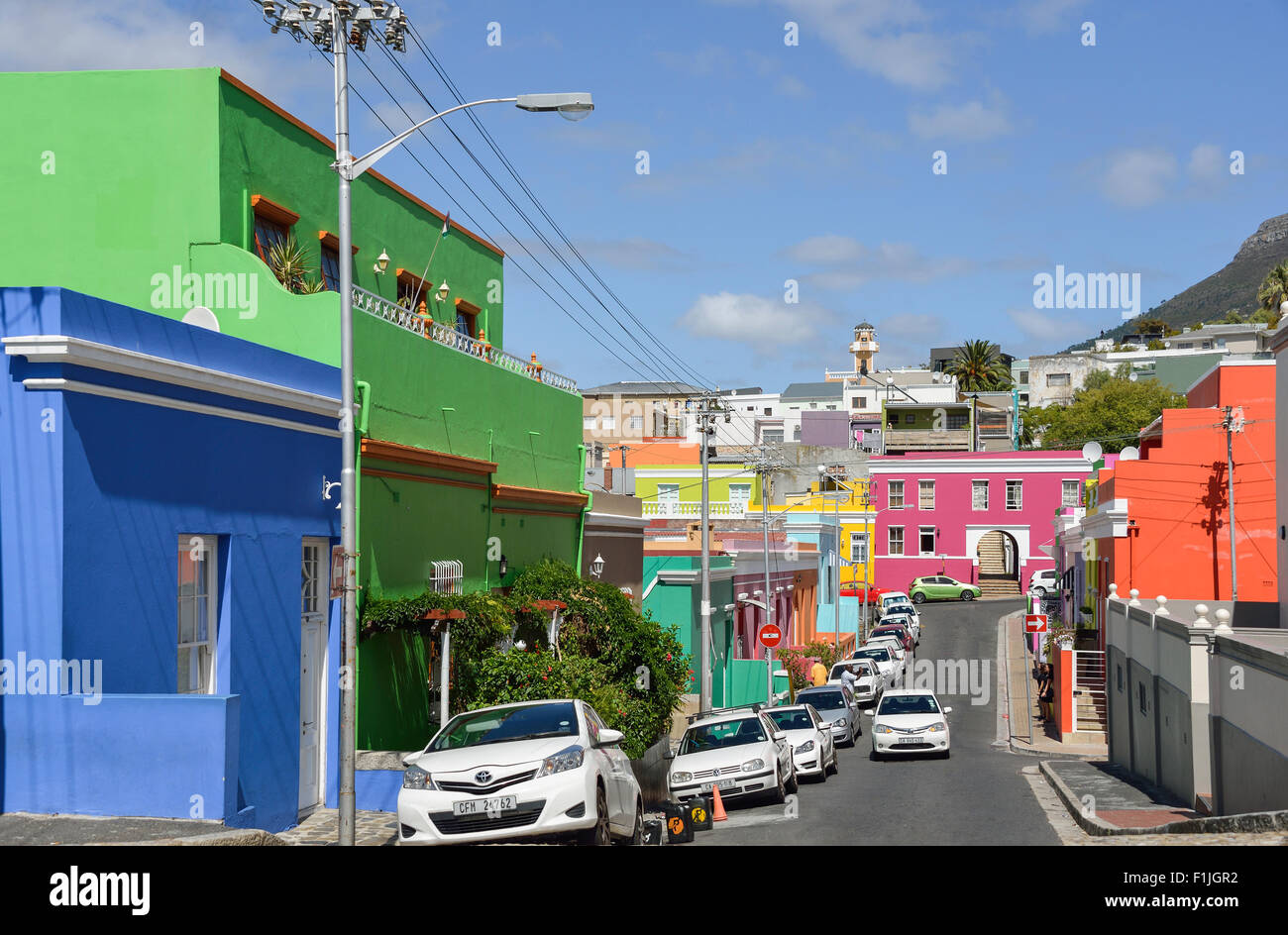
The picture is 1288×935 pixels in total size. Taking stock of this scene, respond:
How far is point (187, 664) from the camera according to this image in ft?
46.5

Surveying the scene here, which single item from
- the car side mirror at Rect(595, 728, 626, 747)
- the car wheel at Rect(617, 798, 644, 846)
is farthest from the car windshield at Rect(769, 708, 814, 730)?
the car side mirror at Rect(595, 728, 626, 747)

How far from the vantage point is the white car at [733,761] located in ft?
67.3

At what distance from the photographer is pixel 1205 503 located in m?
35.2

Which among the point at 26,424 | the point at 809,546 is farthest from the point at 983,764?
the point at 809,546

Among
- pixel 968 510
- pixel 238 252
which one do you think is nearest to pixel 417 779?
pixel 238 252

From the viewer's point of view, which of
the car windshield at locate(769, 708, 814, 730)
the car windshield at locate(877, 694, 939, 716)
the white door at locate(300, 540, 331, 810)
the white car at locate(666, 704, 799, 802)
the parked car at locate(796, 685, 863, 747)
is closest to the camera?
the white door at locate(300, 540, 331, 810)

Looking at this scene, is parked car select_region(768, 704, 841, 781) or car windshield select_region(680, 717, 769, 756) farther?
parked car select_region(768, 704, 841, 781)

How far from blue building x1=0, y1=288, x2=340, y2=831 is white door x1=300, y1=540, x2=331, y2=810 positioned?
0.71 m

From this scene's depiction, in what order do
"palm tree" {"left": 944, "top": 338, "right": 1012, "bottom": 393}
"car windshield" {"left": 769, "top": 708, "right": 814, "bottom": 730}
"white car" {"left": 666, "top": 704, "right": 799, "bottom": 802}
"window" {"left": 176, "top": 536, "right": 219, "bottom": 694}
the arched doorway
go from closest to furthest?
"window" {"left": 176, "top": 536, "right": 219, "bottom": 694}, "white car" {"left": 666, "top": 704, "right": 799, "bottom": 802}, "car windshield" {"left": 769, "top": 708, "right": 814, "bottom": 730}, the arched doorway, "palm tree" {"left": 944, "top": 338, "right": 1012, "bottom": 393}

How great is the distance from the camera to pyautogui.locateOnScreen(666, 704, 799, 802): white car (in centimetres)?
2050

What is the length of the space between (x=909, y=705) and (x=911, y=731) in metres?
1.33

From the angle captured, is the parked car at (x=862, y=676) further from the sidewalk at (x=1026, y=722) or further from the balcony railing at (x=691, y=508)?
the balcony railing at (x=691, y=508)

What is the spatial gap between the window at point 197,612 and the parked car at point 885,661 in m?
32.7

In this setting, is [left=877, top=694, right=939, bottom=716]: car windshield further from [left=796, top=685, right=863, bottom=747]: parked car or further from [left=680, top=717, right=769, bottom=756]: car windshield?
[left=680, top=717, right=769, bottom=756]: car windshield
